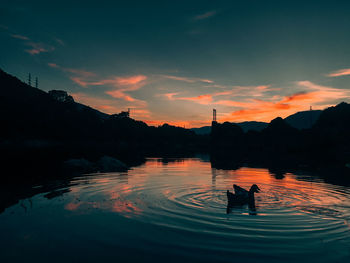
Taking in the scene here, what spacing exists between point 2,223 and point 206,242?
30.6ft

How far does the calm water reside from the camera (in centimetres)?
825

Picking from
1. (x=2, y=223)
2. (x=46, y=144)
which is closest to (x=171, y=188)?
(x=2, y=223)

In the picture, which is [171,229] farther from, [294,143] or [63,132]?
[63,132]

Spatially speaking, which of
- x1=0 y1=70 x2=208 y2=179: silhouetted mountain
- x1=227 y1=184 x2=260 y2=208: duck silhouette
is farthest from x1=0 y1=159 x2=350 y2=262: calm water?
x1=0 y1=70 x2=208 y2=179: silhouetted mountain

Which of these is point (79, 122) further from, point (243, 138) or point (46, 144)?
point (243, 138)

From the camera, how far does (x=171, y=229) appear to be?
10.6 meters

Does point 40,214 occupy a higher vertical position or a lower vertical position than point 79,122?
lower

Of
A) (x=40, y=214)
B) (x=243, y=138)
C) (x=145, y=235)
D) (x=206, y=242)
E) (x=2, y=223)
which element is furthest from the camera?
(x=243, y=138)

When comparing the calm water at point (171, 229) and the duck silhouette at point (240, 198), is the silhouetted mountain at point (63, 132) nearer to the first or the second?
the calm water at point (171, 229)

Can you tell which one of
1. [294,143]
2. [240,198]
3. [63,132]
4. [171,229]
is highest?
[63,132]

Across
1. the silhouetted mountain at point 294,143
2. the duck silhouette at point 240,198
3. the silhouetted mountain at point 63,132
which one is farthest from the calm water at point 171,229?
the silhouetted mountain at point 63,132

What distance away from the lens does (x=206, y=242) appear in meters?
9.27

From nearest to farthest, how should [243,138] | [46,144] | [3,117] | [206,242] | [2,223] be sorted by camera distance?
[206,242] < [2,223] < [3,117] < [46,144] < [243,138]

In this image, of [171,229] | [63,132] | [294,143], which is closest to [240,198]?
[171,229]
